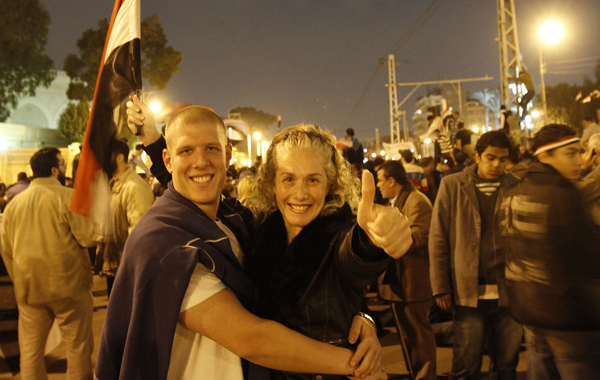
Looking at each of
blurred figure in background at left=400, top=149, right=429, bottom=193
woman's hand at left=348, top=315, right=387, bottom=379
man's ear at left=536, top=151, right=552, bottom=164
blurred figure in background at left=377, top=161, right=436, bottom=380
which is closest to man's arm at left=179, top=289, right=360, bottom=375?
woman's hand at left=348, top=315, right=387, bottom=379

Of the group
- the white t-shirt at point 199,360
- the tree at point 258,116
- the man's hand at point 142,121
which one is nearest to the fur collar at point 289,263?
the white t-shirt at point 199,360

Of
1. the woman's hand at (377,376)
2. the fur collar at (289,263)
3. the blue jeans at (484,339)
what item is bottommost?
the blue jeans at (484,339)

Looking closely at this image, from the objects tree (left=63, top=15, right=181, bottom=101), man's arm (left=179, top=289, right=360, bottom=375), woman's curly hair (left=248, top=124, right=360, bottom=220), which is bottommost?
man's arm (left=179, top=289, right=360, bottom=375)

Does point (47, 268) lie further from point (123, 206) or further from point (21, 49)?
point (21, 49)

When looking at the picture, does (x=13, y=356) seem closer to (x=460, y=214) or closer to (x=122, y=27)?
(x=122, y=27)

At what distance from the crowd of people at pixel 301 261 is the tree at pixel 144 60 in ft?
80.5

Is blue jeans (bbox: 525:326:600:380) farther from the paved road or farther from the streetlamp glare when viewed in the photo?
the streetlamp glare

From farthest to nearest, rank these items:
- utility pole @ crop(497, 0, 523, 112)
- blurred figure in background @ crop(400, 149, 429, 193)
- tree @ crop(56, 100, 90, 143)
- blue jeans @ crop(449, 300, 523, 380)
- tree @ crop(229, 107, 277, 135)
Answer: tree @ crop(229, 107, 277, 135) → tree @ crop(56, 100, 90, 143) → utility pole @ crop(497, 0, 523, 112) → blurred figure in background @ crop(400, 149, 429, 193) → blue jeans @ crop(449, 300, 523, 380)

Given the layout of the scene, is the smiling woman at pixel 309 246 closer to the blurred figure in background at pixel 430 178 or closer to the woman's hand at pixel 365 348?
the woman's hand at pixel 365 348

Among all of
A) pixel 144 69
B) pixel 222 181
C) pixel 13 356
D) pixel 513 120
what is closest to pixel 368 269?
pixel 222 181

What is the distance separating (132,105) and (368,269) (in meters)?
1.87

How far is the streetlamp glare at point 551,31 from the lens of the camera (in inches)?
595

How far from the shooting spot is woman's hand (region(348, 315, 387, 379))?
65.4 inches

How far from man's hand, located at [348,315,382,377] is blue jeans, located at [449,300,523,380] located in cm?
206
